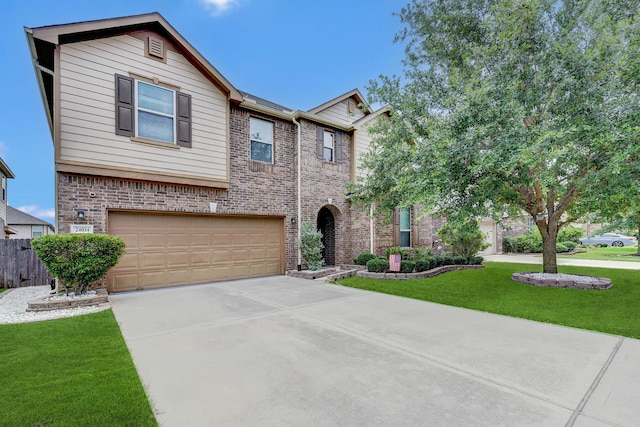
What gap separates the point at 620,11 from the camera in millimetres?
7594

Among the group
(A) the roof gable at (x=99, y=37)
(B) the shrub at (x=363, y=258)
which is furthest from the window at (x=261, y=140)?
(B) the shrub at (x=363, y=258)

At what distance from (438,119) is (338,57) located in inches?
793

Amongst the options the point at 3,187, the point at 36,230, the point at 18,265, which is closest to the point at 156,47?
the point at 18,265

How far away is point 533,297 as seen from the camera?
7.31 meters

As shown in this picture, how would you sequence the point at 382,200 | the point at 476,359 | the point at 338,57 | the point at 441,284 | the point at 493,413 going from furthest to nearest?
the point at 338,57, the point at 382,200, the point at 441,284, the point at 476,359, the point at 493,413

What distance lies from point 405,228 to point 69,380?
12959mm

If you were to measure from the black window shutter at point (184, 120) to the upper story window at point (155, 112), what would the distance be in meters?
0.15

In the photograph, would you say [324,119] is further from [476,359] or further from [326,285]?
[476,359]

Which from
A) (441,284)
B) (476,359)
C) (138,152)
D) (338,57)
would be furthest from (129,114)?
(338,57)

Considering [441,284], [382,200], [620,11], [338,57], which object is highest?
[338,57]

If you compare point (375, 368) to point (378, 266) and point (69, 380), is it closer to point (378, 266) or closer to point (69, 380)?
point (69, 380)

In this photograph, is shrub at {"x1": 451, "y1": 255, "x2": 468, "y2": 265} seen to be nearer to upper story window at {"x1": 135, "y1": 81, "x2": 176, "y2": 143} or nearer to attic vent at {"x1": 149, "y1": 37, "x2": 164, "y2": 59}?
upper story window at {"x1": 135, "y1": 81, "x2": 176, "y2": 143}

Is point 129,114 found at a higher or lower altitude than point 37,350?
higher

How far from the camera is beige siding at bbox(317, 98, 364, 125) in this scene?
1263cm
